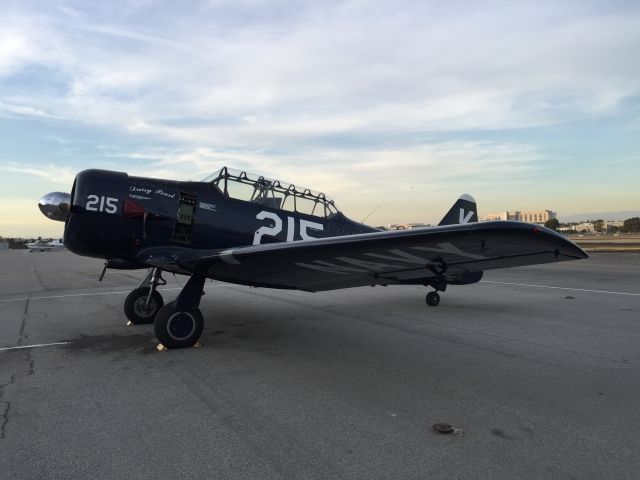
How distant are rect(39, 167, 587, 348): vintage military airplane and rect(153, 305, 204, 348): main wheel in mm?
12

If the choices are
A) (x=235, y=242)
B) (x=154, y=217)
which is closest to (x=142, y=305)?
(x=154, y=217)

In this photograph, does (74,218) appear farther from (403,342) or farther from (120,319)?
(403,342)

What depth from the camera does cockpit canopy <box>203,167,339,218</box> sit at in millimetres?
6301

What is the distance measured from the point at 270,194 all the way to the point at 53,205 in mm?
3023

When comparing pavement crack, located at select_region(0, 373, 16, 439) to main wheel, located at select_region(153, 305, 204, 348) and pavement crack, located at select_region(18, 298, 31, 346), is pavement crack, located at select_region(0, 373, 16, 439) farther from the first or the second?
pavement crack, located at select_region(18, 298, 31, 346)

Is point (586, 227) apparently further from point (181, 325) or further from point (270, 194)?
point (181, 325)

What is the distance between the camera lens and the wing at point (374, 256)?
3.25 meters

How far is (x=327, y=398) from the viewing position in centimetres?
367

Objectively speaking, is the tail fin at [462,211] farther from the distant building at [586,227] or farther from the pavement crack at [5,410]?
the distant building at [586,227]

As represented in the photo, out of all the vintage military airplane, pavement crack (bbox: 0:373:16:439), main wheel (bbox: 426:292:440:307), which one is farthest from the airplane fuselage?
main wheel (bbox: 426:292:440:307)

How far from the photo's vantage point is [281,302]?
Result: 9.41m

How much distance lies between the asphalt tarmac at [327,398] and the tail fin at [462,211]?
2.43 m

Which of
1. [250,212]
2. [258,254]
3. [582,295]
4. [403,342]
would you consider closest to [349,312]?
[403,342]

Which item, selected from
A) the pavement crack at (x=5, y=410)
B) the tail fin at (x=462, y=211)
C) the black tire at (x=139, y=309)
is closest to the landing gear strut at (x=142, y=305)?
the black tire at (x=139, y=309)
